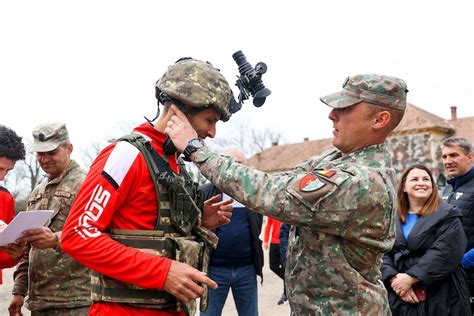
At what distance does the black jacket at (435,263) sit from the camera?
4277mm

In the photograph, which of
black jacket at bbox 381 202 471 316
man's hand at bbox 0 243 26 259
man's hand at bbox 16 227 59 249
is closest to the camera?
man's hand at bbox 16 227 59 249

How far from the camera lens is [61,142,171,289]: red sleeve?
2.16 metres

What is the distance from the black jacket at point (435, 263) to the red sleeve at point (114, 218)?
286cm

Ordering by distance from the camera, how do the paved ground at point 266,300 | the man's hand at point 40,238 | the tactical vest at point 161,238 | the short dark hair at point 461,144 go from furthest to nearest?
the paved ground at point 266,300, the short dark hair at point 461,144, the man's hand at point 40,238, the tactical vest at point 161,238

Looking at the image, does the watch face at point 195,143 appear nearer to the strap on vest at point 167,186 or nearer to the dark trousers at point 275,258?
the strap on vest at point 167,186

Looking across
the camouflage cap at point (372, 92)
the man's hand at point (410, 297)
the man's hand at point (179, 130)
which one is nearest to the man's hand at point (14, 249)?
the man's hand at point (179, 130)

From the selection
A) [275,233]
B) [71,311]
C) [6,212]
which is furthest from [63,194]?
[275,233]

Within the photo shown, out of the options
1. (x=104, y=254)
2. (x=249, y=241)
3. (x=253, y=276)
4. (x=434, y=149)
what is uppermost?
(x=104, y=254)

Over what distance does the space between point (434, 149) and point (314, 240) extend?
43330 millimetres

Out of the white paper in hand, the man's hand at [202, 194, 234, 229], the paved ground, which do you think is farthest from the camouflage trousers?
the paved ground

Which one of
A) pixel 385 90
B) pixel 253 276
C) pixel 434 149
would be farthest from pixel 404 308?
pixel 434 149

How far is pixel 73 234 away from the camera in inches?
86.3

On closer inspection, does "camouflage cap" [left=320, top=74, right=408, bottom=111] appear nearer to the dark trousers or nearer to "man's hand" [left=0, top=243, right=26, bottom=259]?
"man's hand" [left=0, top=243, right=26, bottom=259]

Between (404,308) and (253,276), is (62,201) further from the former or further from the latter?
(404,308)
